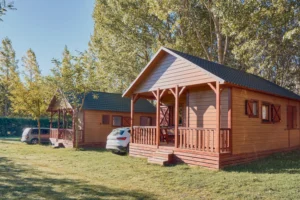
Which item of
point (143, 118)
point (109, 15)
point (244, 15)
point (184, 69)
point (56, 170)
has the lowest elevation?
point (56, 170)

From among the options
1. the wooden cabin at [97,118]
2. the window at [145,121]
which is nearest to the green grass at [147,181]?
the wooden cabin at [97,118]

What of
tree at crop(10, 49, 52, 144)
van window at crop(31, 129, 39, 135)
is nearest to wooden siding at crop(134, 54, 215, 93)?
tree at crop(10, 49, 52, 144)

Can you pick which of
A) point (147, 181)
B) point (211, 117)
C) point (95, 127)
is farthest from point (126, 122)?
point (147, 181)

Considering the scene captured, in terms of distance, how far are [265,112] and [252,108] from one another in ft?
4.81

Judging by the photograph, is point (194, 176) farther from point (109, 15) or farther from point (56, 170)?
point (109, 15)

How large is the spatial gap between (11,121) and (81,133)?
19364mm

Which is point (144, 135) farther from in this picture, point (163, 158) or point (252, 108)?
A: point (252, 108)

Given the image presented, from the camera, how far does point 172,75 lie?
1277 centimetres

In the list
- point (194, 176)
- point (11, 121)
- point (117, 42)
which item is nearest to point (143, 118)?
point (117, 42)

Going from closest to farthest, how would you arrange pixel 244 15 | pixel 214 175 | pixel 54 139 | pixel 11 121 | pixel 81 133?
pixel 214 175 < pixel 244 15 < pixel 81 133 < pixel 54 139 < pixel 11 121

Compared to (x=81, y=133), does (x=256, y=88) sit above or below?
above

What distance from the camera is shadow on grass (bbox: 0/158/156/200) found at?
7023mm

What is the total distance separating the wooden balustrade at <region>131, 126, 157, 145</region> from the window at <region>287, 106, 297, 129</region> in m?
7.50

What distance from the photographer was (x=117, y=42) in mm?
24969
